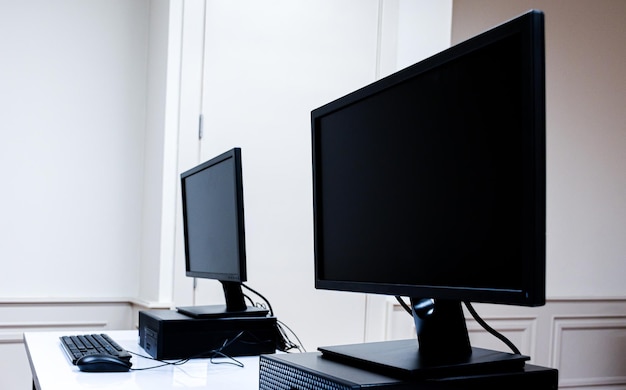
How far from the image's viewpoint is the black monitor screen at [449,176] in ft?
2.48

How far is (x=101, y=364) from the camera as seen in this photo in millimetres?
1441

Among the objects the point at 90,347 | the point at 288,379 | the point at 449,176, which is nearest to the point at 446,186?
the point at 449,176

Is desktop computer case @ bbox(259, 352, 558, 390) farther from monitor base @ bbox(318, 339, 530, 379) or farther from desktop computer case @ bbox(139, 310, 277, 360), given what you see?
desktop computer case @ bbox(139, 310, 277, 360)

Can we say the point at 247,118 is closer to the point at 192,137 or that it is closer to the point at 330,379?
the point at 192,137

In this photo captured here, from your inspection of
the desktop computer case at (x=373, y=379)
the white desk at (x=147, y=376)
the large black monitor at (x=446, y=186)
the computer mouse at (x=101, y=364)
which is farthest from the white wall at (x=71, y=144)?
the desktop computer case at (x=373, y=379)

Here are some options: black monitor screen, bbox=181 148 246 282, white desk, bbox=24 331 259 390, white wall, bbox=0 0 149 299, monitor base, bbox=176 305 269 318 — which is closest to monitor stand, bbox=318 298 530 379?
white desk, bbox=24 331 259 390

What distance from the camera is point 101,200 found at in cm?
288

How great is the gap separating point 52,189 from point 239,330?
1459mm

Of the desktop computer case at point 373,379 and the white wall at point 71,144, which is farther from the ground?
the white wall at point 71,144

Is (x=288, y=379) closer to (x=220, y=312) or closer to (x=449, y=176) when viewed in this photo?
(x=449, y=176)

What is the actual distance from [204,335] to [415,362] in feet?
2.83

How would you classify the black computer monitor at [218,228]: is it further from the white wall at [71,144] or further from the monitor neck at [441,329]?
the white wall at [71,144]

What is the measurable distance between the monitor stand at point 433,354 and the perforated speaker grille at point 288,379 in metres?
0.07

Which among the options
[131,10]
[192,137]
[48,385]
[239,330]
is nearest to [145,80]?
[131,10]
